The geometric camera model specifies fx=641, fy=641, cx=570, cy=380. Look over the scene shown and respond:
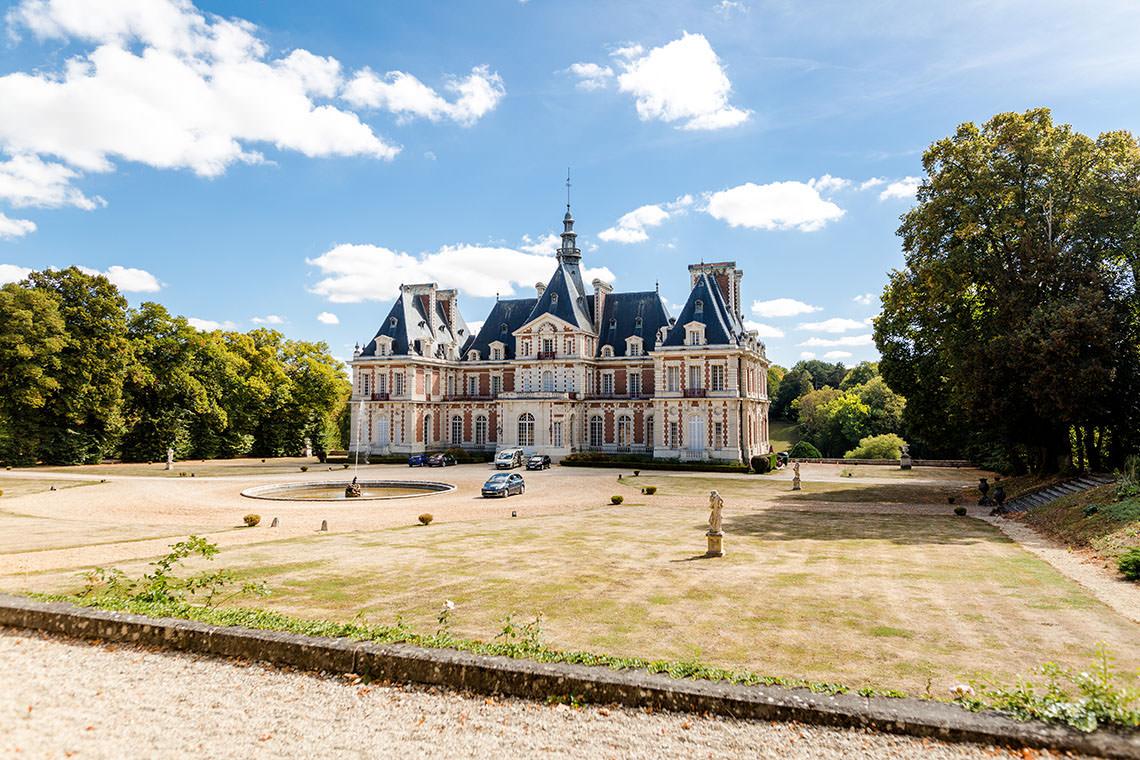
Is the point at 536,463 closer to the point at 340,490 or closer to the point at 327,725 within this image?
the point at 340,490

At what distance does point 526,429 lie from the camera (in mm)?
54938

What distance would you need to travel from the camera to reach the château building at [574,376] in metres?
49.3

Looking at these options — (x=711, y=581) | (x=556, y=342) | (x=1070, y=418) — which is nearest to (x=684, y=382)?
(x=556, y=342)

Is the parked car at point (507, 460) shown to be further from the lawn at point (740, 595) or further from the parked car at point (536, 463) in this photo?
the lawn at point (740, 595)

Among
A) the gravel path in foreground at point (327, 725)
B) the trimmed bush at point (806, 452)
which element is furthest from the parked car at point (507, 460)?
the gravel path in foreground at point (327, 725)

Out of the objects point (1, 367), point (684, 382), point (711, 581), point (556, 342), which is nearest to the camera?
point (711, 581)

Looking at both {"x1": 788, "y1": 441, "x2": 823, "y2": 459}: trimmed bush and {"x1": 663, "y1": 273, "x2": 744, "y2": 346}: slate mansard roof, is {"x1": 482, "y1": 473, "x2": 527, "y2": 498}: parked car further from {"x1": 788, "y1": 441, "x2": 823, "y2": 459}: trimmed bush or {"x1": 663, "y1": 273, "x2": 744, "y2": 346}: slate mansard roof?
{"x1": 788, "y1": 441, "x2": 823, "y2": 459}: trimmed bush

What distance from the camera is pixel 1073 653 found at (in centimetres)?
890

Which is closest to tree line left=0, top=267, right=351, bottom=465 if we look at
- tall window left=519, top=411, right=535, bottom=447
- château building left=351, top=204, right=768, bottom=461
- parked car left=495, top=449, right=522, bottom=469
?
château building left=351, top=204, right=768, bottom=461

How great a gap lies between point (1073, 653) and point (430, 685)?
8.74 meters

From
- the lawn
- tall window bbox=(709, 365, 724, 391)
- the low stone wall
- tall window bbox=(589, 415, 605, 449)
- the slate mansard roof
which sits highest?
the slate mansard roof

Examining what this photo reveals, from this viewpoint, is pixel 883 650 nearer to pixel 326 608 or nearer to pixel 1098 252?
pixel 326 608

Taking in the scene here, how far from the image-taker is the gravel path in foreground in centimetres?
603

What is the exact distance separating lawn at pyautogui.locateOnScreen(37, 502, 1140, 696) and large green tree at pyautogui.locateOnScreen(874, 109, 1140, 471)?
30.2 feet
